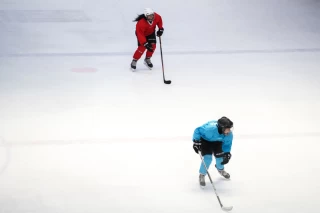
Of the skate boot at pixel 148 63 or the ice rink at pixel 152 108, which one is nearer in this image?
the ice rink at pixel 152 108

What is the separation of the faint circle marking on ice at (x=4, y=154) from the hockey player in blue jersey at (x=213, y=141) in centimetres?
176

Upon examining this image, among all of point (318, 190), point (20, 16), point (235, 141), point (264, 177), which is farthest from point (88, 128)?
point (20, 16)

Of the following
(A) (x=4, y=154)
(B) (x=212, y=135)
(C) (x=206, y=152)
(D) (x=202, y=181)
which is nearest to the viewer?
(B) (x=212, y=135)

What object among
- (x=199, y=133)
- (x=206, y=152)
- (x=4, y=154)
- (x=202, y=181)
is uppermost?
(x=199, y=133)

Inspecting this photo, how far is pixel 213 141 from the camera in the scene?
352 cm

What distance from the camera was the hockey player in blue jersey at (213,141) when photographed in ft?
11.2

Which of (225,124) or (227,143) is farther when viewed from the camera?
(227,143)

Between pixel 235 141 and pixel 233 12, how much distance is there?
16.1 feet

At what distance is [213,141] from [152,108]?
1.72m

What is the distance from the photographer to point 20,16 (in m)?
A: 8.14

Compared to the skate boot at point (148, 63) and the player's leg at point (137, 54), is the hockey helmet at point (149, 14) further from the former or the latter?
the skate boot at point (148, 63)

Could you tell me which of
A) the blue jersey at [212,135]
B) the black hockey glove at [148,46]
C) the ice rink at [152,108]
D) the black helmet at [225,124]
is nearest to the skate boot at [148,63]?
the ice rink at [152,108]

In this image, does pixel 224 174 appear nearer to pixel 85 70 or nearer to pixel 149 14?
pixel 149 14

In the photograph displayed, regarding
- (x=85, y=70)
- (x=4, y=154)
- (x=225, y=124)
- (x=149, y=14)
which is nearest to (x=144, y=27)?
(x=149, y=14)
